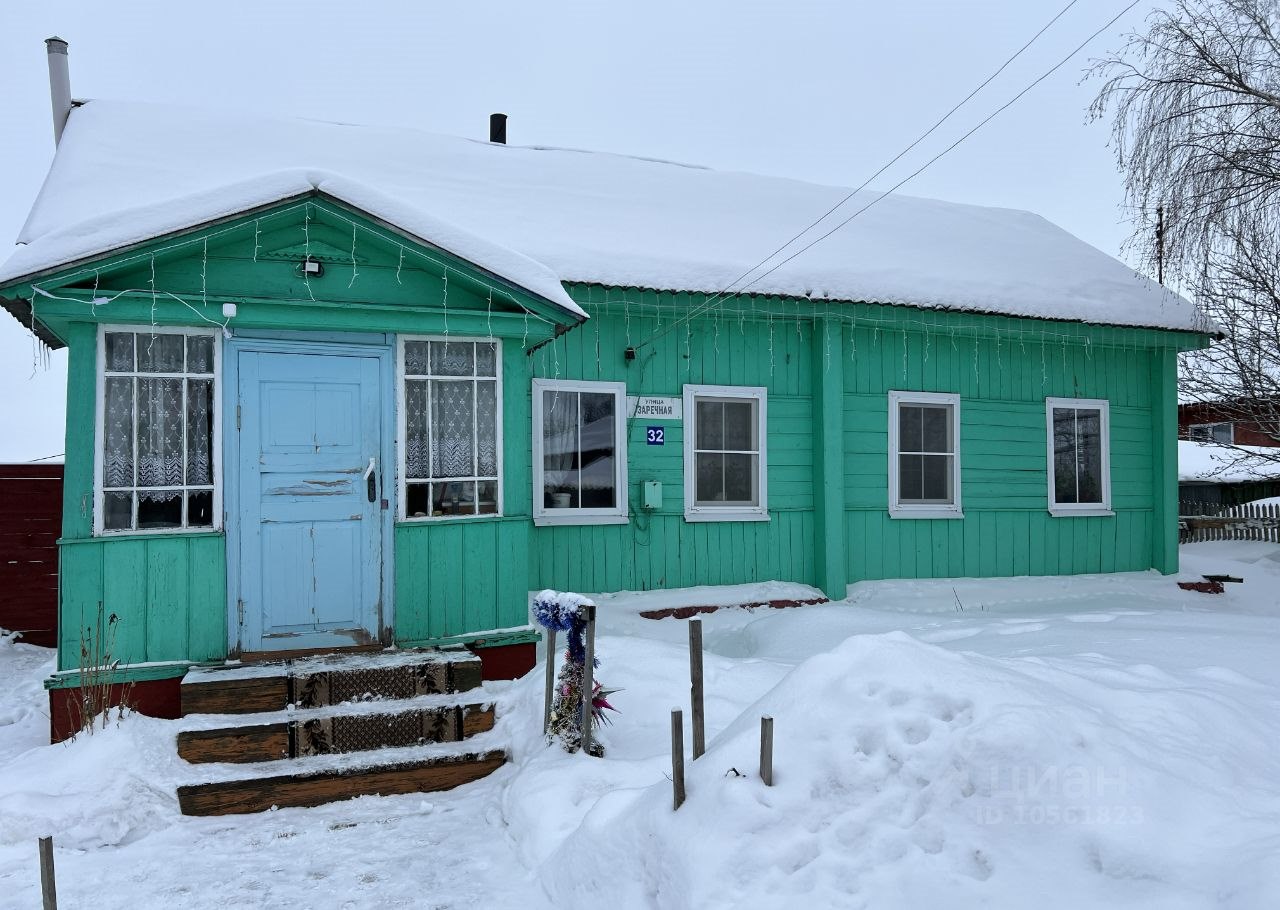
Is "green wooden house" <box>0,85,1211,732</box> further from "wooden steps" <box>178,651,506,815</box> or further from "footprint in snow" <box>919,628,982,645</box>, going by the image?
"footprint in snow" <box>919,628,982,645</box>

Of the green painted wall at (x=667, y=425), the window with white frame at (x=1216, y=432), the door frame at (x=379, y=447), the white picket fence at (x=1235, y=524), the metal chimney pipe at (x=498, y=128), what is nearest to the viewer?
the green painted wall at (x=667, y=425)

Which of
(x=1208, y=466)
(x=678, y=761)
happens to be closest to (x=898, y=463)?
(x=678, y=761)

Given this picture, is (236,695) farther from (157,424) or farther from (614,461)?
(614,461)

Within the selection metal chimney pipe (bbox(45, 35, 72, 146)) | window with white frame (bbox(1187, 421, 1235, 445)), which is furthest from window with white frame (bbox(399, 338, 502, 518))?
window with white frame (bbox(1187, 421, 1235, 445))

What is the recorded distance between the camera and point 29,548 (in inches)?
340

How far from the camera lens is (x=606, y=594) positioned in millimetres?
8000

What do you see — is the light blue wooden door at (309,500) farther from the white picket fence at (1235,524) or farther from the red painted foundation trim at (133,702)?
the white picket fence at (1235,524)

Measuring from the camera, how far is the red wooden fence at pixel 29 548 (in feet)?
28.2

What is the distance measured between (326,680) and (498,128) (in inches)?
377

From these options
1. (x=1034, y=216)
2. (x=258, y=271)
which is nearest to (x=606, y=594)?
(x=258, y=271)

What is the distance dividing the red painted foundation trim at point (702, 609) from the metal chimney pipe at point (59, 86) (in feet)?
25.8

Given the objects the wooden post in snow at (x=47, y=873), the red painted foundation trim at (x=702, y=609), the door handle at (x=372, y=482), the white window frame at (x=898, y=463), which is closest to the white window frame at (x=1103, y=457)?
the white window frame at (x=898, y=463)

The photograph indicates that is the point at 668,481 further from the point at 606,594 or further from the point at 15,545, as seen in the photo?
the point at 15,545

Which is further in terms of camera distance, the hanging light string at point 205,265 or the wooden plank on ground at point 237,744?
the hanging light string at point 205,265
